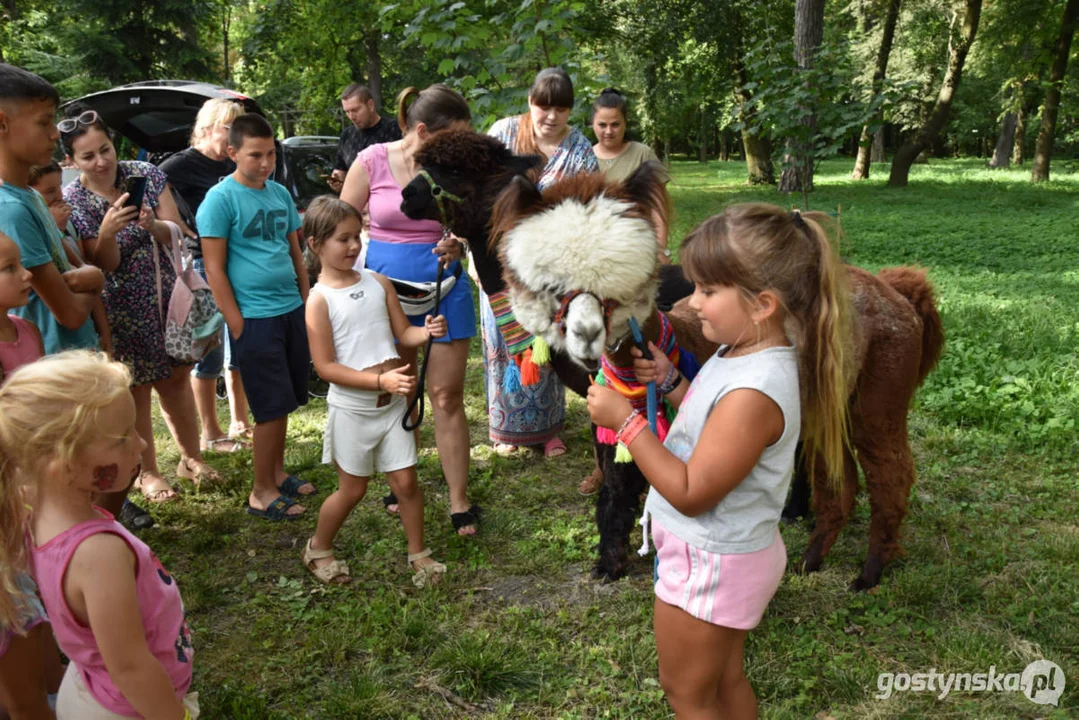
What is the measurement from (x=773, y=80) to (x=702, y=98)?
69.7 ft

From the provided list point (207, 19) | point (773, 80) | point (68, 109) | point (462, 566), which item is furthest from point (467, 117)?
point (207, 19)

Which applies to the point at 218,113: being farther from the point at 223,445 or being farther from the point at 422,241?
the point at 223,445

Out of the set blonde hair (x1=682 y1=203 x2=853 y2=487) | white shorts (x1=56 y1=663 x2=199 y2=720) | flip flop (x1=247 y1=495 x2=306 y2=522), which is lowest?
flip flop (x1=247 y1=495 x2=306 y2=522)

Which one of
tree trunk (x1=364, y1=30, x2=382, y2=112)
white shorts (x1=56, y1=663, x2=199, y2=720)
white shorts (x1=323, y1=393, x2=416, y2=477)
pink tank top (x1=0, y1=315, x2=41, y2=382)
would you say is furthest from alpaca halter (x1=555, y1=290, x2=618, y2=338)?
tree trunk (x1=364, y1=30, x2=382, y2=112)

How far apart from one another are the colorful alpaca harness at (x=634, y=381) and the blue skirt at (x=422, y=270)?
3.81 feet

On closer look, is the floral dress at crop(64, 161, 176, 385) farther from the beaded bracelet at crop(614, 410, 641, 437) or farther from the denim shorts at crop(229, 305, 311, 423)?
the beaded bracelet at crop(614, 410, 641, 437)

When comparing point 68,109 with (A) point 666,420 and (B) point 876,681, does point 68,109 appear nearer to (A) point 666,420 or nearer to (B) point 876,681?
(A) point 666,420

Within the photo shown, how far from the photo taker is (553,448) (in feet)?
15.4

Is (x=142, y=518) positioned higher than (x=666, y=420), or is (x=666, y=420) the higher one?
(x=666, y=420)

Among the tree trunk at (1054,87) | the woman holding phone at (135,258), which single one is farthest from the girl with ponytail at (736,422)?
the tree trunk at (1054,87)

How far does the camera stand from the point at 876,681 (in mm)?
2527

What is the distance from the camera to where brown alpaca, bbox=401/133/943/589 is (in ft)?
9.53

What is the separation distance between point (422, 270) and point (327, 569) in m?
1.46

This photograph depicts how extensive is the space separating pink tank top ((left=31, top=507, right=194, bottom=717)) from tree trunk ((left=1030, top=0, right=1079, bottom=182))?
21.4 metres
